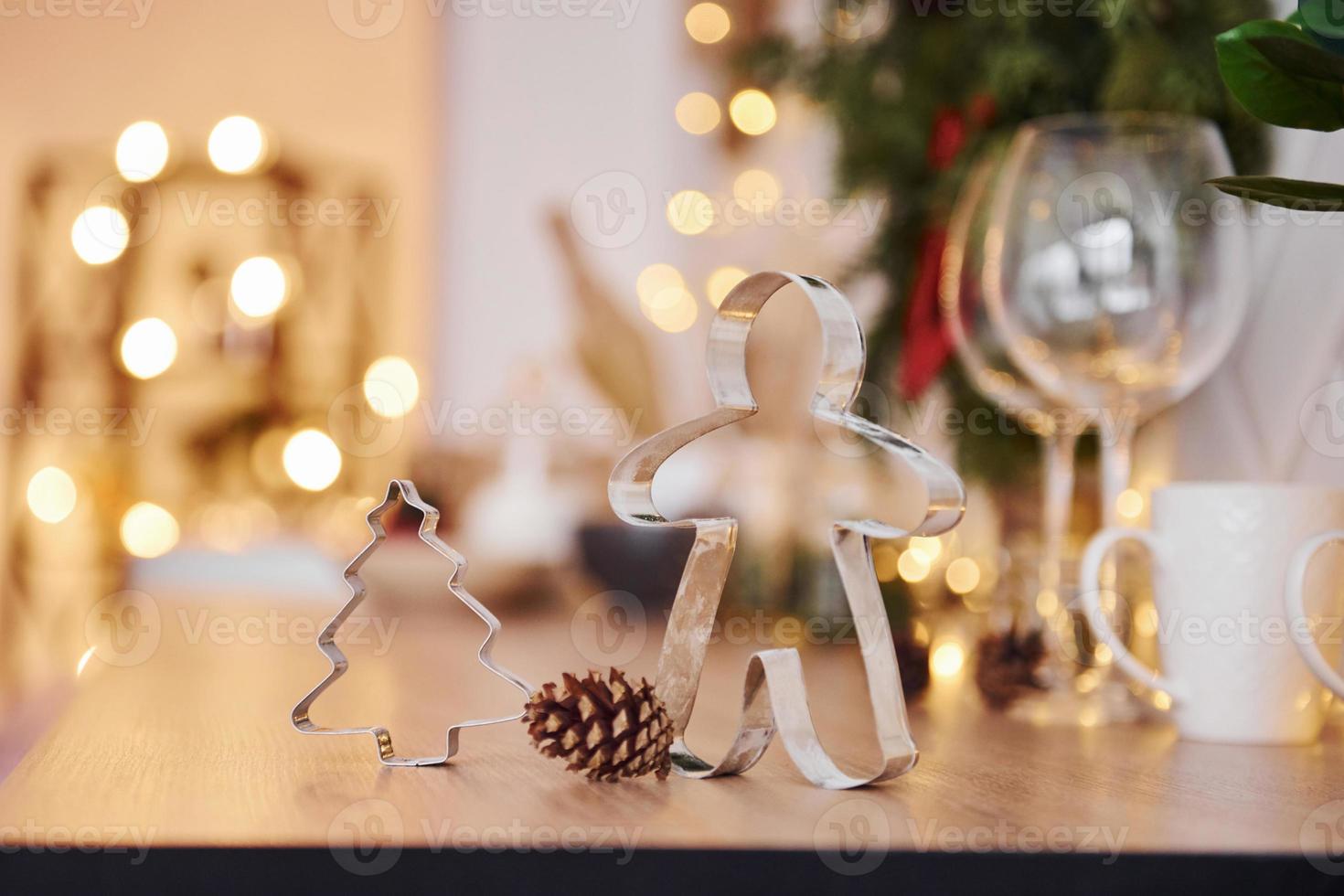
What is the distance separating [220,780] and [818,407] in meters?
0.21

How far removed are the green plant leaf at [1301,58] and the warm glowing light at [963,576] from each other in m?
A: 0.57

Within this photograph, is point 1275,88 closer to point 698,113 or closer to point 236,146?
point 698,113

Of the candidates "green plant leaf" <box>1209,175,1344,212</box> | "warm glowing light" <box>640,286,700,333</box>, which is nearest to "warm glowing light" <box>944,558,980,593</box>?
"green plant leaf" <box>1209,175,1344,212</box>

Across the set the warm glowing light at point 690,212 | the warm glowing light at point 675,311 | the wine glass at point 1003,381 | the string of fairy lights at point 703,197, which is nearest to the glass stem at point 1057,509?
the wine glass at point 1003,381

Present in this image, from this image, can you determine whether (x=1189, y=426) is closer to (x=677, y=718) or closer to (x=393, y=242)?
(x=677, y=718)

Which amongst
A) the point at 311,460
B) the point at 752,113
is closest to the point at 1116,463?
the point at 752,113

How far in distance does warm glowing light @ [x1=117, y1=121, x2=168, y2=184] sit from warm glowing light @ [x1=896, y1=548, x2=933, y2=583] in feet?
→ 7.72

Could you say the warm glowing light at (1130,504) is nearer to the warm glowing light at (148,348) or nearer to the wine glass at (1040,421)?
the wine glass at (1040,421)

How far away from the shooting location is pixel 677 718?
0.41 metres

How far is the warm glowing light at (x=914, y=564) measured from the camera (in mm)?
994

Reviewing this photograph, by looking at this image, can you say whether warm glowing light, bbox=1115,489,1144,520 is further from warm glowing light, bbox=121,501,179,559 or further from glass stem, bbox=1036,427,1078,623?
warm glowing light, bbox=121,501,179,559

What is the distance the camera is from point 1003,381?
72 cm

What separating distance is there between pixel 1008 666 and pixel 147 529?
8.26 feet

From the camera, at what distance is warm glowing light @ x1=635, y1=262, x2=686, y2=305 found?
2.69 metres
